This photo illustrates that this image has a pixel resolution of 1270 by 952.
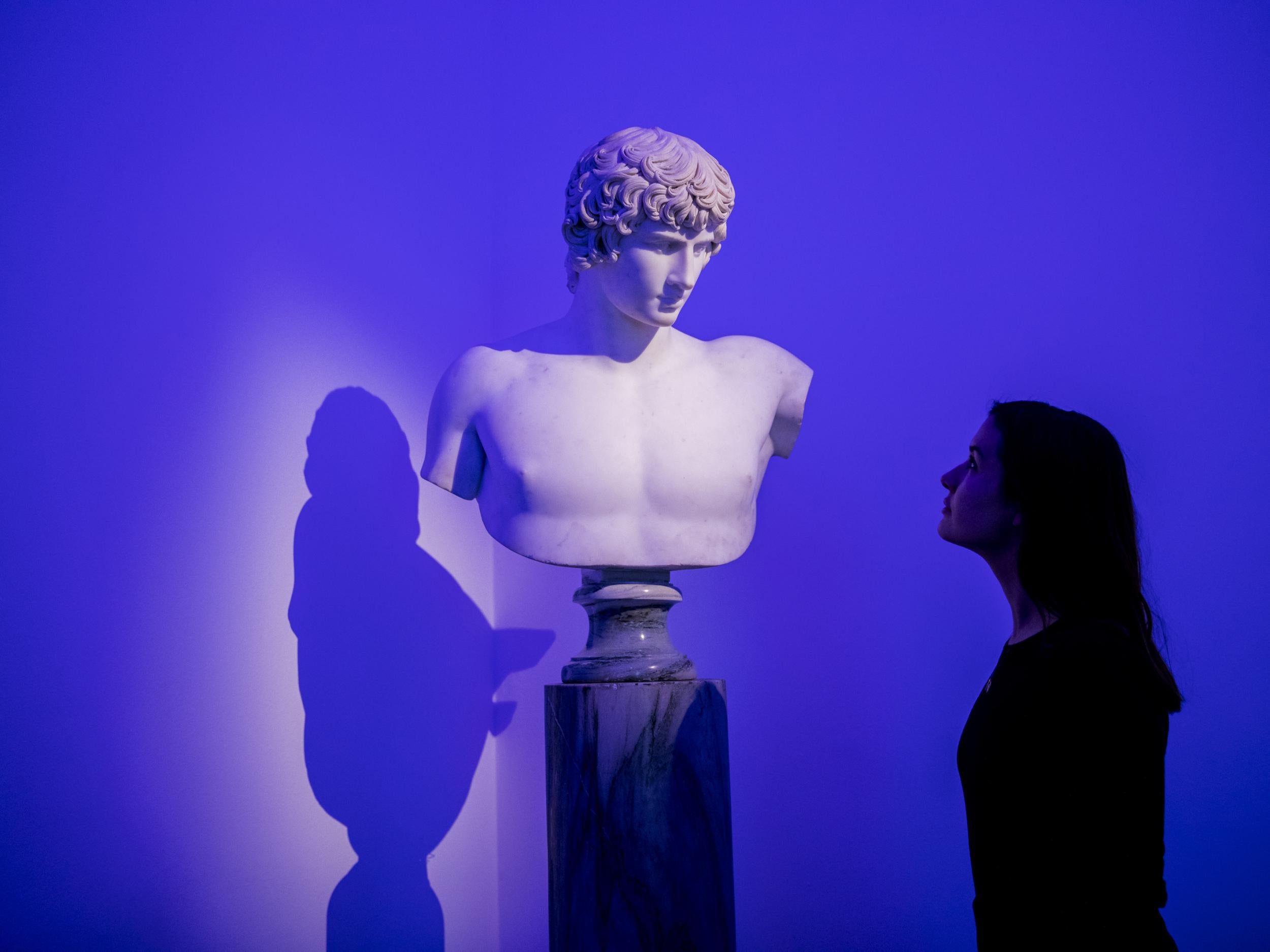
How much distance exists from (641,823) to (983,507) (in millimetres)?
841

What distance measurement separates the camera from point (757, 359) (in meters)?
2.31

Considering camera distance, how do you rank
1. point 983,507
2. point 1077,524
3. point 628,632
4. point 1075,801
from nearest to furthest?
point 1075,801
point 1077,524
point 983,507
point 628,632

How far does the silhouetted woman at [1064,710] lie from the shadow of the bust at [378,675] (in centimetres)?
157

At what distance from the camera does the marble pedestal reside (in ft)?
6.43

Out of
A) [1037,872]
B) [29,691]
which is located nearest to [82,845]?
[29,691]

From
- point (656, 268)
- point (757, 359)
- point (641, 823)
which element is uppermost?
point (656, 268)

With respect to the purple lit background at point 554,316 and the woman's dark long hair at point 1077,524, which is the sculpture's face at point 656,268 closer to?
the woman's dark long hair at point 1077,524

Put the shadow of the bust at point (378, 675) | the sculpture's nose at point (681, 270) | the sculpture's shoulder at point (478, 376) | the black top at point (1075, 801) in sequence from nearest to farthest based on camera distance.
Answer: the black top at point (1075, 801) → the sculpture's nose at point (681, 270) → the sculpture's shoulder at point (478, 376) → the shadow of the bust at point (378, 675)

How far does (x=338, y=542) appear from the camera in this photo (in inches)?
107

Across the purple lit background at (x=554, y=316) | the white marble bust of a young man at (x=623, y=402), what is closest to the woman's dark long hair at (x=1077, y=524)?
the white marble bust of a young man at (x=623, y=402)

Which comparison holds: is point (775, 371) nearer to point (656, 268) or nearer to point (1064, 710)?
point (656, 268)

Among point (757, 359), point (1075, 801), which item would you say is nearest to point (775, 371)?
point (757, 359)

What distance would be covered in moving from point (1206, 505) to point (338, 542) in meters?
2.18

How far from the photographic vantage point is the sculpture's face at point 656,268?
6.73ft
